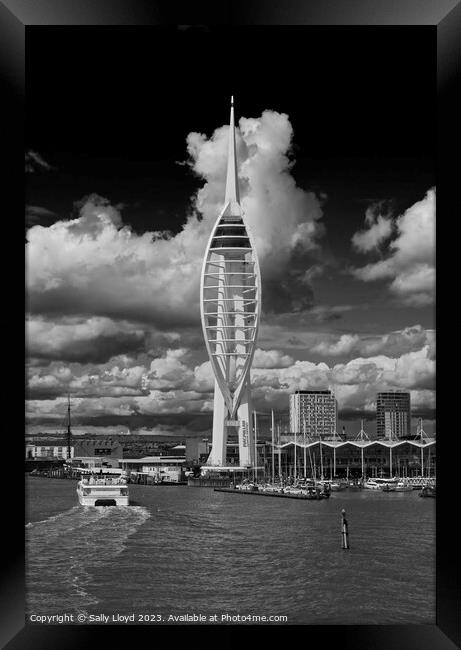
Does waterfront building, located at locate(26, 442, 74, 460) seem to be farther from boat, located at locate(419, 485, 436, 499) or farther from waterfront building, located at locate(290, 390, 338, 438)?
boat, located at locate(419, 485, 436, 499)

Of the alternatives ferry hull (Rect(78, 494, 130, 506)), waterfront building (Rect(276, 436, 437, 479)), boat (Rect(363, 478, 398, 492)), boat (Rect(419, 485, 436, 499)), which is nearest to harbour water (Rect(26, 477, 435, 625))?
ferry hull (Rect(78, 494, 130, 506))

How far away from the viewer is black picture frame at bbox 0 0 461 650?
15.3 ft

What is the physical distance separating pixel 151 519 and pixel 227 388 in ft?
49.2

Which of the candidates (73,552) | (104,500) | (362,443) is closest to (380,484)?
(362,443)

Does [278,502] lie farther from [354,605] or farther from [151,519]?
[354,605]

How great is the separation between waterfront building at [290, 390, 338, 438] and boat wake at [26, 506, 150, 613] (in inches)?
634

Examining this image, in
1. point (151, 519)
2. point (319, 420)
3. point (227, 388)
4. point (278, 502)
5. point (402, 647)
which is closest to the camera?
point (402, 647)

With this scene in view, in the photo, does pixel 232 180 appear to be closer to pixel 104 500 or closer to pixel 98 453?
pixel 104 500
